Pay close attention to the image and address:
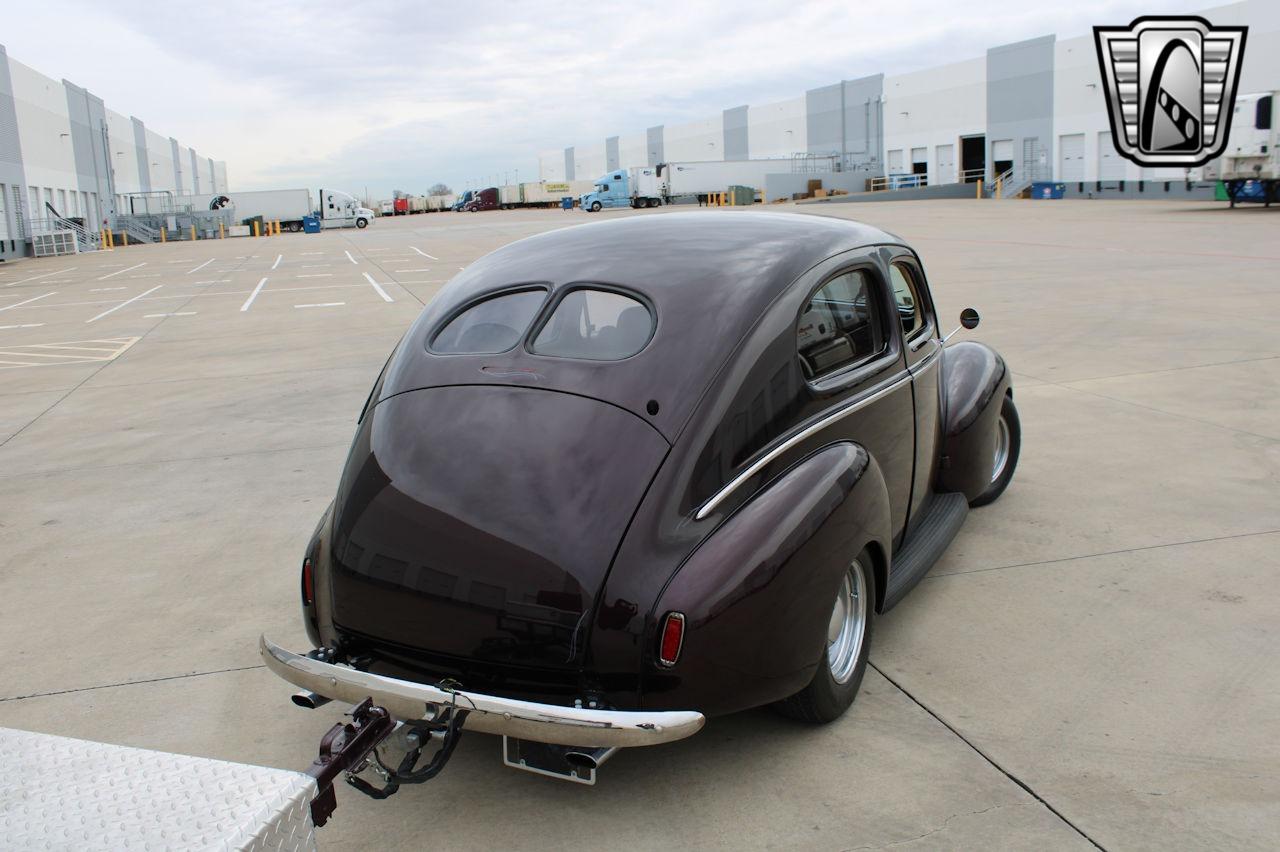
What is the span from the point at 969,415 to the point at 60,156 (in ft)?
205

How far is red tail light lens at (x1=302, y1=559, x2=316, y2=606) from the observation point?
3471 mm

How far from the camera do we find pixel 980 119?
56.6 metres

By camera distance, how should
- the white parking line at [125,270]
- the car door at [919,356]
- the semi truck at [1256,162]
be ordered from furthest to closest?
the semi truck at [1256,162]
the white parking line at [125,270]
the car door at [919,356]

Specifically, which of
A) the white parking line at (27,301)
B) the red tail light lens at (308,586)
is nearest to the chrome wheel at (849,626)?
the red tail light lens at (308,586)

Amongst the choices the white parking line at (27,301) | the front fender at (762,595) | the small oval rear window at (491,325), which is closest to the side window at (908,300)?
the front fender at (762,595)

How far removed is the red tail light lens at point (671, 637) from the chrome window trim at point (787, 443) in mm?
324

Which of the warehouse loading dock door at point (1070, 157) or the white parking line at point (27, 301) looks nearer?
the white parking line at point (27, 301)

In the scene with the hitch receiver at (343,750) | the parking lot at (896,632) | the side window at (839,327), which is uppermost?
the side window at (839,327)

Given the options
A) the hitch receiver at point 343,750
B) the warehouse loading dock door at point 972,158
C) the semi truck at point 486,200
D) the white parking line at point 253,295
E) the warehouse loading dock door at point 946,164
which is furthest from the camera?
the semi truck at point 486,200

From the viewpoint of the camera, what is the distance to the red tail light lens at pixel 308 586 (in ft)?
11.4

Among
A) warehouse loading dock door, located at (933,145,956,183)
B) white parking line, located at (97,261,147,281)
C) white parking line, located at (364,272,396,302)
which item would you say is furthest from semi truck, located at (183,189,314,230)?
white parking line, located at (364,272,396,302)

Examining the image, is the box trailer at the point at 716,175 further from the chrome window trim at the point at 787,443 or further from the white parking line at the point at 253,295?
the chrome window trim at the point at 787,443

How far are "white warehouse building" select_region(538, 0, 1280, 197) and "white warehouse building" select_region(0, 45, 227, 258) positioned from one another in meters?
40.5

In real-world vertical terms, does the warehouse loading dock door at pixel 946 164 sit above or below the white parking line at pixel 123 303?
above
